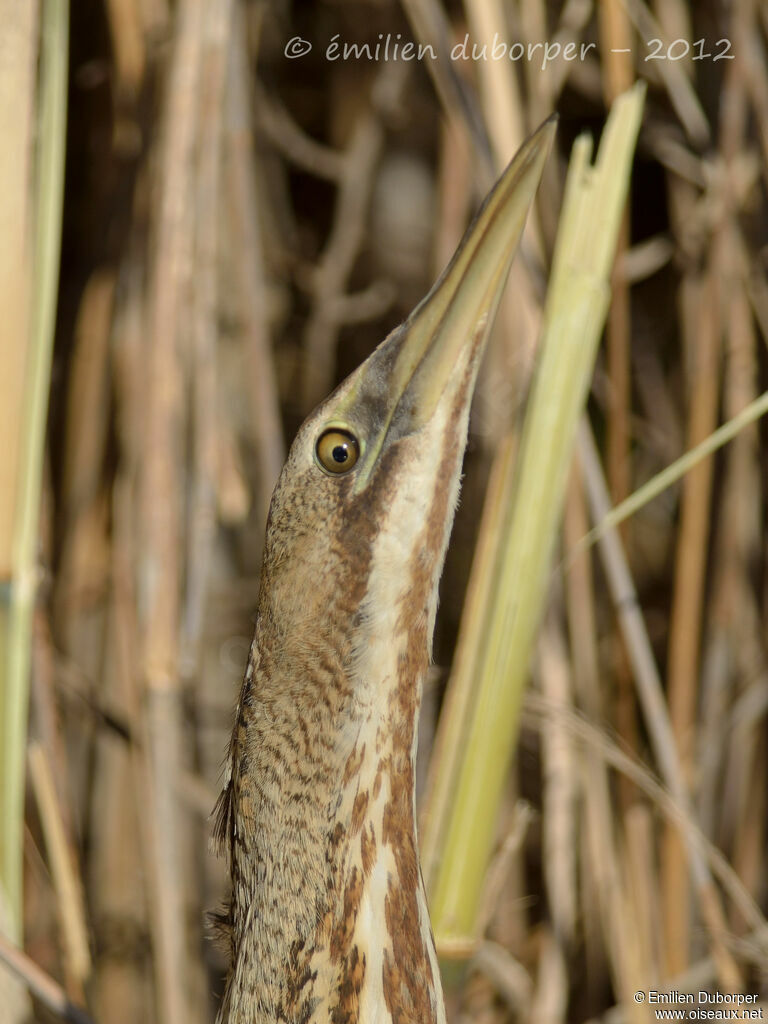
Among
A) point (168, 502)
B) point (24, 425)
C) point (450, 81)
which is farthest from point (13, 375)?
point (450, 81)

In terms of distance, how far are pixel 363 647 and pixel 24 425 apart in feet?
0.85

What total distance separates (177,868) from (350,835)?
325mm

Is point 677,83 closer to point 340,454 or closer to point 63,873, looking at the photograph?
point 340,454

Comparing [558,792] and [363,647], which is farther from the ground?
[363,647]

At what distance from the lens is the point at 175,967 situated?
82 cm

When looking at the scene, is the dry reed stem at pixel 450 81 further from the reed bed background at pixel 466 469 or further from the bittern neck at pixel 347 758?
the bittern neck at pixel 347 758

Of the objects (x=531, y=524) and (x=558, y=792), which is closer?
(x=531, y=524)

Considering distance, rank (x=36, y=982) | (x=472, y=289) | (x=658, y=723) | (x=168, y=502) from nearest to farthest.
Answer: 1. (x=472, y=289)
2. (x=36, y=982)
3. (x=168, y=502)
4. (x=658, y=723)

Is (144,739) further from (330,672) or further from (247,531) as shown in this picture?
(247,531)

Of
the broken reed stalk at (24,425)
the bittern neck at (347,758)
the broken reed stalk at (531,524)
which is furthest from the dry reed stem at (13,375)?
the broken reed stalk at (531,524)

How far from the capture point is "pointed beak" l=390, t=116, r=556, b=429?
536mm

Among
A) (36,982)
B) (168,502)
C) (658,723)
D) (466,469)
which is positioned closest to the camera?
(36,982)

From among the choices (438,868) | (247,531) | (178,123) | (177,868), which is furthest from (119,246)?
(438,868)

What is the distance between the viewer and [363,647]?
564mm
